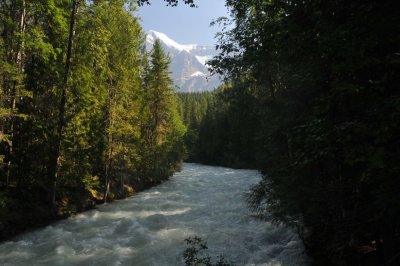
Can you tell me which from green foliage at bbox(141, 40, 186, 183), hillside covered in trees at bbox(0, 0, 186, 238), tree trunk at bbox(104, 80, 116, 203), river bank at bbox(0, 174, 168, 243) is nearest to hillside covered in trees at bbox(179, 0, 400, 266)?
hillside covered in trees at bbox(0, 0, 186, 238)

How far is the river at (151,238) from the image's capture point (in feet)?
39.7

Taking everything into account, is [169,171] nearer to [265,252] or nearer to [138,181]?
[138,181]

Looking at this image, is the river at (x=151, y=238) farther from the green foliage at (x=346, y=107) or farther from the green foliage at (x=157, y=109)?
the green foliage at (x=157, y=109)

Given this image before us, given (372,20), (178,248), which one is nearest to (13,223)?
(178,248)

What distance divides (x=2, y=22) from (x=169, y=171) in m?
25.6

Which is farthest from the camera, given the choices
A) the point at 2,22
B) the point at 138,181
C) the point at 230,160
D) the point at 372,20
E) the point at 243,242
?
the point at 230,160

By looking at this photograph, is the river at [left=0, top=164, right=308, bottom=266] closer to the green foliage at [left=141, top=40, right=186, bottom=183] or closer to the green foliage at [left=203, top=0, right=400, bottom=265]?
the green foliage at [left=203, top=0, right=400, bottom=265]

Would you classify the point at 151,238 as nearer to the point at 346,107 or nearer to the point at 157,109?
the point at 346,107

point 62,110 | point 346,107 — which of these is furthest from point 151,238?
point 346,107

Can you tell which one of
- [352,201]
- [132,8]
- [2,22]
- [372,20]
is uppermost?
[132,8]

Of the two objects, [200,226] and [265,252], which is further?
[200,226]

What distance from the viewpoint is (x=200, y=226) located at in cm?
1684

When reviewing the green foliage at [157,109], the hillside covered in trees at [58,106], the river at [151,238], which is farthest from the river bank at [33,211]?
the green foliage at [157,109]

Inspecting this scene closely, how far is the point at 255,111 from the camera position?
14.6 m
